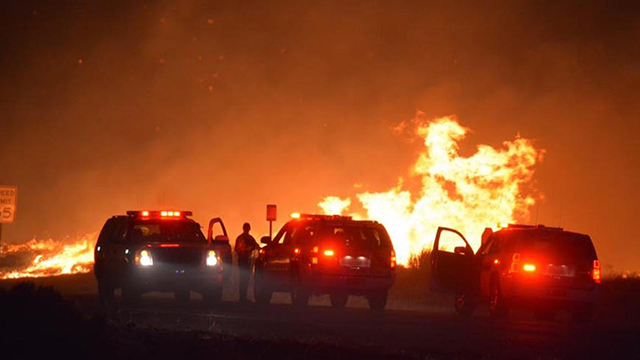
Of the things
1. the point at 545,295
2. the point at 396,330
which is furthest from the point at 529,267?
the point at 396,330

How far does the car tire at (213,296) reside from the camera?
26.9 metres

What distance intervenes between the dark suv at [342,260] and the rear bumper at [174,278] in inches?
64.2

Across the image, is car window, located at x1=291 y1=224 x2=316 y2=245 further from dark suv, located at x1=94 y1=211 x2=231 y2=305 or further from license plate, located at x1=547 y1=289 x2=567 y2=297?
license plate, located at x1=547 y1=289 x2=567 y2=297

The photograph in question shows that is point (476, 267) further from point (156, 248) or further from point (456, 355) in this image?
point (456, 355)

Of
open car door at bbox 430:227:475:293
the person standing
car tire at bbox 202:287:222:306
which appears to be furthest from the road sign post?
open car door at bbox 430:227:475:293

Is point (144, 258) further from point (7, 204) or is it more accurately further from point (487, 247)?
point (7, 204)

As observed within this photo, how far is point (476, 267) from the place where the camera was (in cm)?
2592

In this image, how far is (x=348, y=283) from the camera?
25750 mm

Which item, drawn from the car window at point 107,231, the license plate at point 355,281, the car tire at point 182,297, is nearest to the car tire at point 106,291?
the car window at point 107,231

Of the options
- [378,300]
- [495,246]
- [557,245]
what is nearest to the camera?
[557,245]

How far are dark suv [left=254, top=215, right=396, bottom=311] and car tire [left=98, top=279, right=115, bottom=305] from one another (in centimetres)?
377

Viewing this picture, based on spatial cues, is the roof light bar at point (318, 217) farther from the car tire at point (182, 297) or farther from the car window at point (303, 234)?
the car tire at point (182, 297)

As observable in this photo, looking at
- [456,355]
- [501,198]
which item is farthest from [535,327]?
[501,198]

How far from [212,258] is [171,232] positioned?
1445 mm
